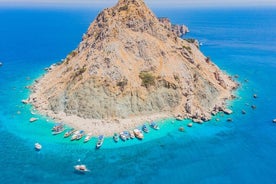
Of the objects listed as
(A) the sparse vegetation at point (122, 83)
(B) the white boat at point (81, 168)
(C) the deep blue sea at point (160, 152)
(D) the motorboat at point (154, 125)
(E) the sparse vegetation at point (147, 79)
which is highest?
(E) the sparse vegetation at point (147, 79)

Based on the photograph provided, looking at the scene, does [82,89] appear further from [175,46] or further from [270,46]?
[270,46]

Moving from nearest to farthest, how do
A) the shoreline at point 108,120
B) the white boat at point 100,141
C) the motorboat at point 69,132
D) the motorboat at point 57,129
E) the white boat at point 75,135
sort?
the white boat at point 100,141 < the white boat at point 75,135 < the motorboat at point 69,132 < the motorboat at point 57,129 < the shoreline at point 108,120

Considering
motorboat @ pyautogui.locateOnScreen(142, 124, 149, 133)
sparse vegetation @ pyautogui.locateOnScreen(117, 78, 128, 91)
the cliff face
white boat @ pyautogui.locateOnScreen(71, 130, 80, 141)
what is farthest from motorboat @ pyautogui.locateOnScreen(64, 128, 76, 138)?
sparse vegetation @ pyautogui.locateOnScreen(117, 78, 128, 91)

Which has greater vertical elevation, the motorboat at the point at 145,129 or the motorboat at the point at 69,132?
the motorboat at the point at 145,129

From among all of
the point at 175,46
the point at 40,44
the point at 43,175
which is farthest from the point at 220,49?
the point at 43,175

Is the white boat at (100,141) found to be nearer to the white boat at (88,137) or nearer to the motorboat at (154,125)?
the white boat at (88,137)

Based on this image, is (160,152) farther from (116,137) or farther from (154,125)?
(116,137)

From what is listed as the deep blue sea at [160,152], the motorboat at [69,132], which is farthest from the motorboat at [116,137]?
the motorboat at [69,132]
